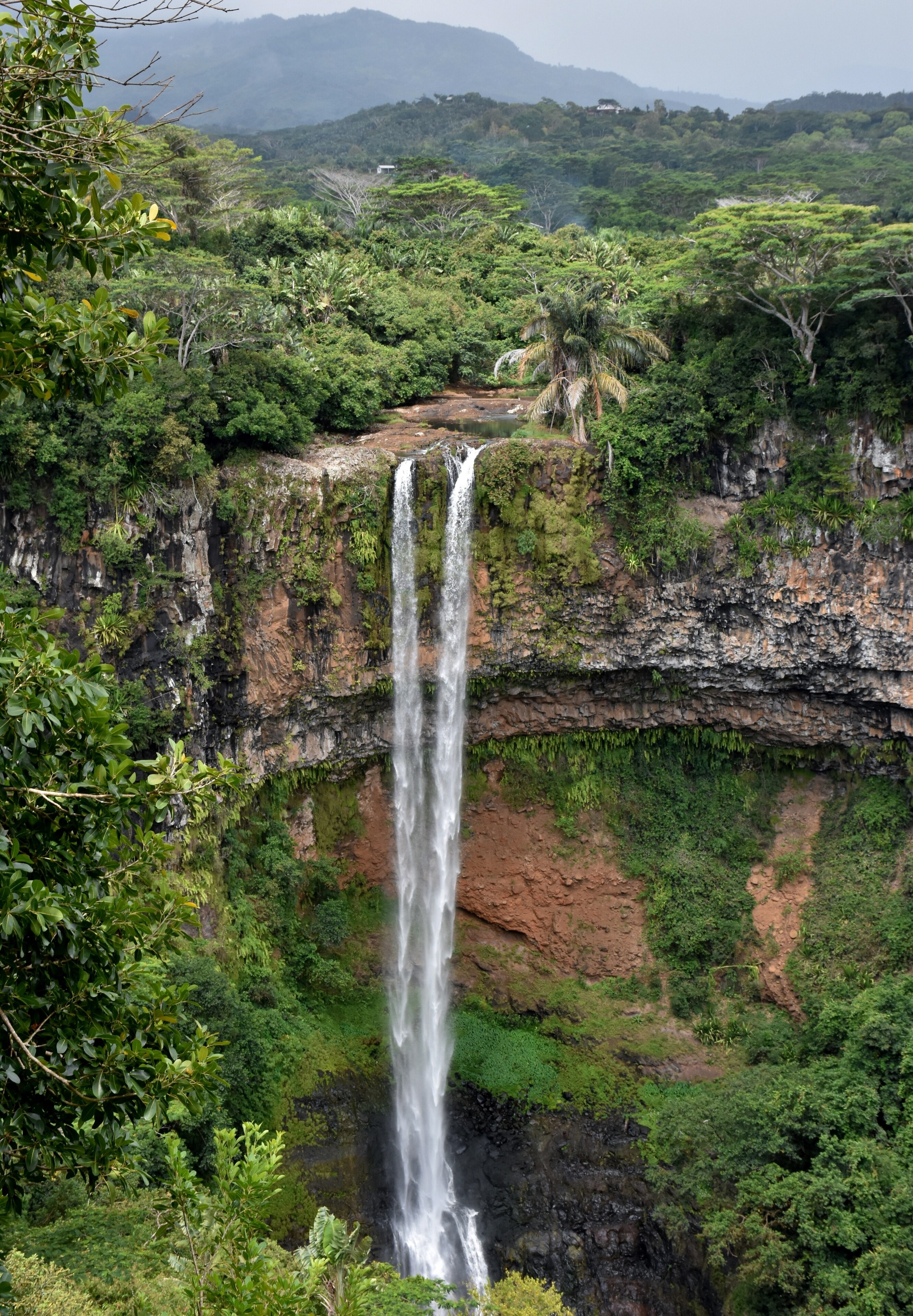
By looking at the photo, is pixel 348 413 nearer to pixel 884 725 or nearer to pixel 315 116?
pixel 884 725

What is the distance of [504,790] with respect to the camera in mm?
22656

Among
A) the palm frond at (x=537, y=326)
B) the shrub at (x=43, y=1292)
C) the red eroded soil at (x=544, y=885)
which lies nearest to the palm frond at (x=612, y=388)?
the palm frond at (x=537, y=326)

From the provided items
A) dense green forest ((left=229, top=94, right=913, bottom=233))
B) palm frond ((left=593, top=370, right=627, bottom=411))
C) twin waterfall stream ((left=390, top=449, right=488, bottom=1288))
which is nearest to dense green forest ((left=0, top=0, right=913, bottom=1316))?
palm frond ((left=593, top=370, right=627, bottom=411))

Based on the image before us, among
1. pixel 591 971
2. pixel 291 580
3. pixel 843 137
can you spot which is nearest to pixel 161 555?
pixel 291 580

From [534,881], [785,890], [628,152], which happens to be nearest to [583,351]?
[534,881]

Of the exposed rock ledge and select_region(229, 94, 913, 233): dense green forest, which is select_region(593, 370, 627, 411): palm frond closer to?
the exposed rock ledge

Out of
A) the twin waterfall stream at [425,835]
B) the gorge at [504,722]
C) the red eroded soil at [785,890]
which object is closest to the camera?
the gorge at [504,722]

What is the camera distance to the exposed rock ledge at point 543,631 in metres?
18.0

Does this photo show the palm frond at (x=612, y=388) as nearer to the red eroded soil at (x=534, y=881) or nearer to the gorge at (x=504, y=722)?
the gorge at (x=504, y=722)

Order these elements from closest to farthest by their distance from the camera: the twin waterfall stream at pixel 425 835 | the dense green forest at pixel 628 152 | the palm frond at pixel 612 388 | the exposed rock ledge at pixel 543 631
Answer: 1. the exposed rock ledge at pixel 543 631
2. the twin waterfall stream at pixel 425 835
3. the palm frond at pixel 612 388
4. the dense green forest at pixel 628 152

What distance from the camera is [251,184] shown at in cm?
3400

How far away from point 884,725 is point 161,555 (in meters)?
14.7

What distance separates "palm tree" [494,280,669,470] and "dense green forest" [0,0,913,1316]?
85 mm

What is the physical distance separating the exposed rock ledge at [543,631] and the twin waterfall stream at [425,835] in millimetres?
432
